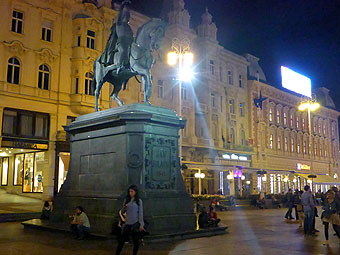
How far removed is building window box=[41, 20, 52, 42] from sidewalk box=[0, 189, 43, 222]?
40.8 ft

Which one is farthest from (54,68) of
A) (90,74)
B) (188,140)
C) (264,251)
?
(264,251)

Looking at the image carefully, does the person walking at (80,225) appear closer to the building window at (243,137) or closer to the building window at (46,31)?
the building window at (46,31)

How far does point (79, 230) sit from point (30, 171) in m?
22.8

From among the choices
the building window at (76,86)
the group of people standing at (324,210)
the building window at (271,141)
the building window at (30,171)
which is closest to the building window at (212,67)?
the building window at (271,141)

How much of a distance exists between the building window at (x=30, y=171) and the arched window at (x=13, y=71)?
19.9 feet

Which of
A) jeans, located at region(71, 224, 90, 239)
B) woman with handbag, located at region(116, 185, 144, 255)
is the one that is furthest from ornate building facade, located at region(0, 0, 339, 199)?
woman with handbag, located at region(116, 185, 144, 255)

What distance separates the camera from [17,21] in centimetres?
3012

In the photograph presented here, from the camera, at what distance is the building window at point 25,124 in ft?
95.5

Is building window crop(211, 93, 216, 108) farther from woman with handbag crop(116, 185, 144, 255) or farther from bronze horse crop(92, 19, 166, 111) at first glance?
woman with handbag crop(116, 185, 144, 255)

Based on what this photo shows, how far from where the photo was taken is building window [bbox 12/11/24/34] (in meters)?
30.0

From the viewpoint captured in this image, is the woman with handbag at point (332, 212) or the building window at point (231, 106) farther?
the building window at point (231, 106)

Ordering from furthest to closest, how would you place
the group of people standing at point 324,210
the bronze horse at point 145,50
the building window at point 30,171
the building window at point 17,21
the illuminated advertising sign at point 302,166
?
the illuminated advertising sign at point 302,166, the building window at point 30,171, the building window at point 17,21, the bronze horse at point 145,50, the group of people standing at point 324,210

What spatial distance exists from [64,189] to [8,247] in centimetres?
431

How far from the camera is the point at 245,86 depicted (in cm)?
5078
